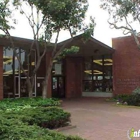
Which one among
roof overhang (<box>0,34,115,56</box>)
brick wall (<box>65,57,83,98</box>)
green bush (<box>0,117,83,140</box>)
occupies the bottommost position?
green bush (<box>0,117,83,140</box>)

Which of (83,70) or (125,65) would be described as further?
(83,70)

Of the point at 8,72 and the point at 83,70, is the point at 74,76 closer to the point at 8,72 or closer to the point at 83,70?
the point at 83,70

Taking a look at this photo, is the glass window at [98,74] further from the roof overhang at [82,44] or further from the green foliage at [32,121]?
the green foliage at [32,121]

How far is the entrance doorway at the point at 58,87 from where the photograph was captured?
2416 cm

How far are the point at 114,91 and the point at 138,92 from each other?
18.4ft

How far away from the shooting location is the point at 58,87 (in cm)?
2453

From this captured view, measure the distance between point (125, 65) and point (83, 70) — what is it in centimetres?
548

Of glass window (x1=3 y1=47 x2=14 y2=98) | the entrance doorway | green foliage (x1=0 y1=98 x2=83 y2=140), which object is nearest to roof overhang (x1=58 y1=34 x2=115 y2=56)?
the entrance doorway

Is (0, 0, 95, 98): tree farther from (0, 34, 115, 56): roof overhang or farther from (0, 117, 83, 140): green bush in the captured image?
(0, 117, 83, 140): green bush

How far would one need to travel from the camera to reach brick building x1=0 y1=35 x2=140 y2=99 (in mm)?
18609

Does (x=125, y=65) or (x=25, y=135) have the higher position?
(x=125, y=65)

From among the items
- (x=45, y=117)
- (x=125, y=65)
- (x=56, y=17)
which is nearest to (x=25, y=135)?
(x=45, y=117)

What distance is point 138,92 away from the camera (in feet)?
59.6

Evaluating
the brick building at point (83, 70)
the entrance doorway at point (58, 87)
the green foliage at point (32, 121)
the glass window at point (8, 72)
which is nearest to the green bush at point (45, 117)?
the green foliage at point (32, 121)
